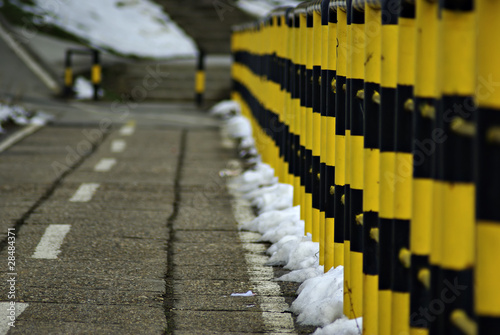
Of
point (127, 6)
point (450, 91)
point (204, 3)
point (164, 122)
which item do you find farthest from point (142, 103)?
point (450, 91)

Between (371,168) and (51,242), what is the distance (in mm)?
2809

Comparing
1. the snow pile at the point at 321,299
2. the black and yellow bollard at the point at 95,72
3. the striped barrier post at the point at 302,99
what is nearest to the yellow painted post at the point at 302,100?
the striped barrier post at the point at 302,99

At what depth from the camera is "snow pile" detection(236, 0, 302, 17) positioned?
102 ft

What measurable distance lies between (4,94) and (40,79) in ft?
9.88

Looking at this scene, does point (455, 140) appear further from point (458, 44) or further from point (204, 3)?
point (204, 3)

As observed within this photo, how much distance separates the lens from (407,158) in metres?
3.06

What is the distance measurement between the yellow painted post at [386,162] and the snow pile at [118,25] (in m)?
21.8

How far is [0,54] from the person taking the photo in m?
20.9

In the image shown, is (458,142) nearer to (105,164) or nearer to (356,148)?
(356,148)

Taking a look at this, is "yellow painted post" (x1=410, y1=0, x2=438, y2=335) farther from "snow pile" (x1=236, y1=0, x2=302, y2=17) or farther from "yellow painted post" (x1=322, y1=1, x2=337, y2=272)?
"snow pile" (x1=236, y1=0, x2=302, y2=17)

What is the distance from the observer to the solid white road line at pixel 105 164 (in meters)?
9.16

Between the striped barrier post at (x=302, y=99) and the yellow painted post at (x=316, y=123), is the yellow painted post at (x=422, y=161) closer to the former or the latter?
the yellow painted post at (x=316, y=123)

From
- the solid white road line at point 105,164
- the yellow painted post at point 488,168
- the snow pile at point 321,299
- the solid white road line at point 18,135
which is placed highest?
the yellow painted post at point 488,168

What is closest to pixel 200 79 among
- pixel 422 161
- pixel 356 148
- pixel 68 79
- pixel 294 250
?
pixel 68 79
